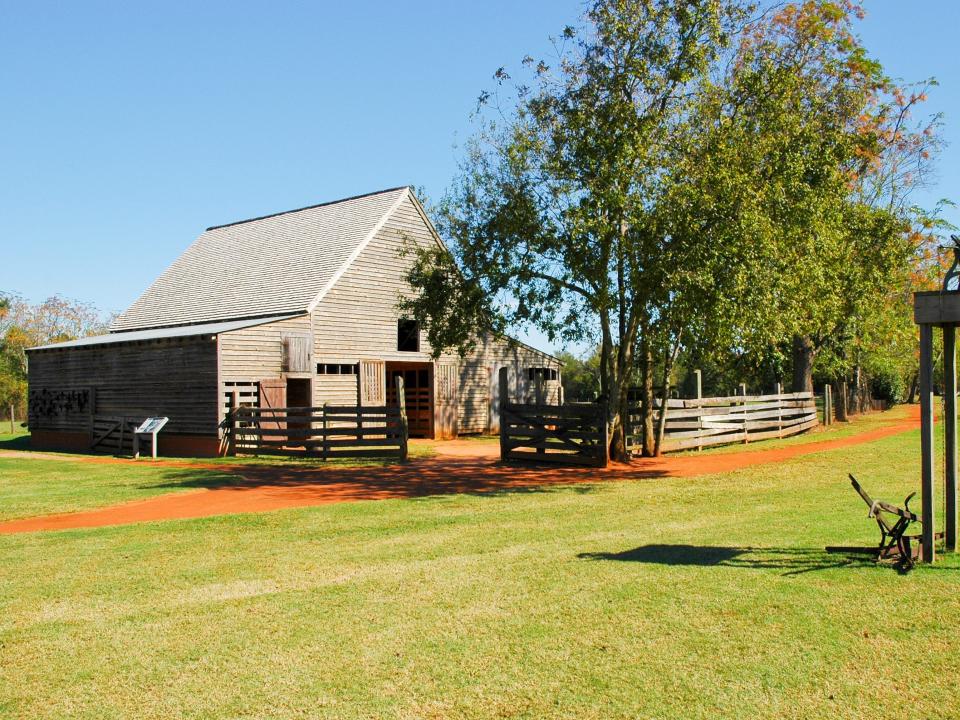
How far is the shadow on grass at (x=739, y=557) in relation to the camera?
8125 mm

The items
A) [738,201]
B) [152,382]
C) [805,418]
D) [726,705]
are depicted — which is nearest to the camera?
[726,705]

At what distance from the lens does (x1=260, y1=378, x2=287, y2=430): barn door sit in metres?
24.9

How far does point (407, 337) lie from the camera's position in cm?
3036

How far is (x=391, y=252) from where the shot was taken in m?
30.0

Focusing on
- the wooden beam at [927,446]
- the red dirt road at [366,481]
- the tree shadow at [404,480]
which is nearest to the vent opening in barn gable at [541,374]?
the red dirt road at [366,481]

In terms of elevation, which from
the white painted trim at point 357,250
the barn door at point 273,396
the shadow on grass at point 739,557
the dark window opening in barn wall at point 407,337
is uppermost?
the white painted trim at point 357,250

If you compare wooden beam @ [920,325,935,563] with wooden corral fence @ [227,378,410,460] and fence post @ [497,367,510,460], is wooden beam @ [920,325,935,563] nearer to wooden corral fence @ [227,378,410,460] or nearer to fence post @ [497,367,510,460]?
fence post @ [497,367,510,460]

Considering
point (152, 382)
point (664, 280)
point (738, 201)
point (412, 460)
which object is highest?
point (738, 201)

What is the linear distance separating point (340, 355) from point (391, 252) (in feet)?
14.4

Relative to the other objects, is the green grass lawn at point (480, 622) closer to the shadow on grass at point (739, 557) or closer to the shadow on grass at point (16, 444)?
the shadow on grass at point (739, 557)

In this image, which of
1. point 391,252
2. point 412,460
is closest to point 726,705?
point 412,460

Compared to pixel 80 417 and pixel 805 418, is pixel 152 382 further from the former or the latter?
pixel 805 418

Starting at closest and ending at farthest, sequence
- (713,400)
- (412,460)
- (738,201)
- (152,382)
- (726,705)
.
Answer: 1. (726,705)
2. (738,201)
3. (412,460)
4. (713,400)
5. (152,382)

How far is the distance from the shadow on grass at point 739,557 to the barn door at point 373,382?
19833 millimetres
